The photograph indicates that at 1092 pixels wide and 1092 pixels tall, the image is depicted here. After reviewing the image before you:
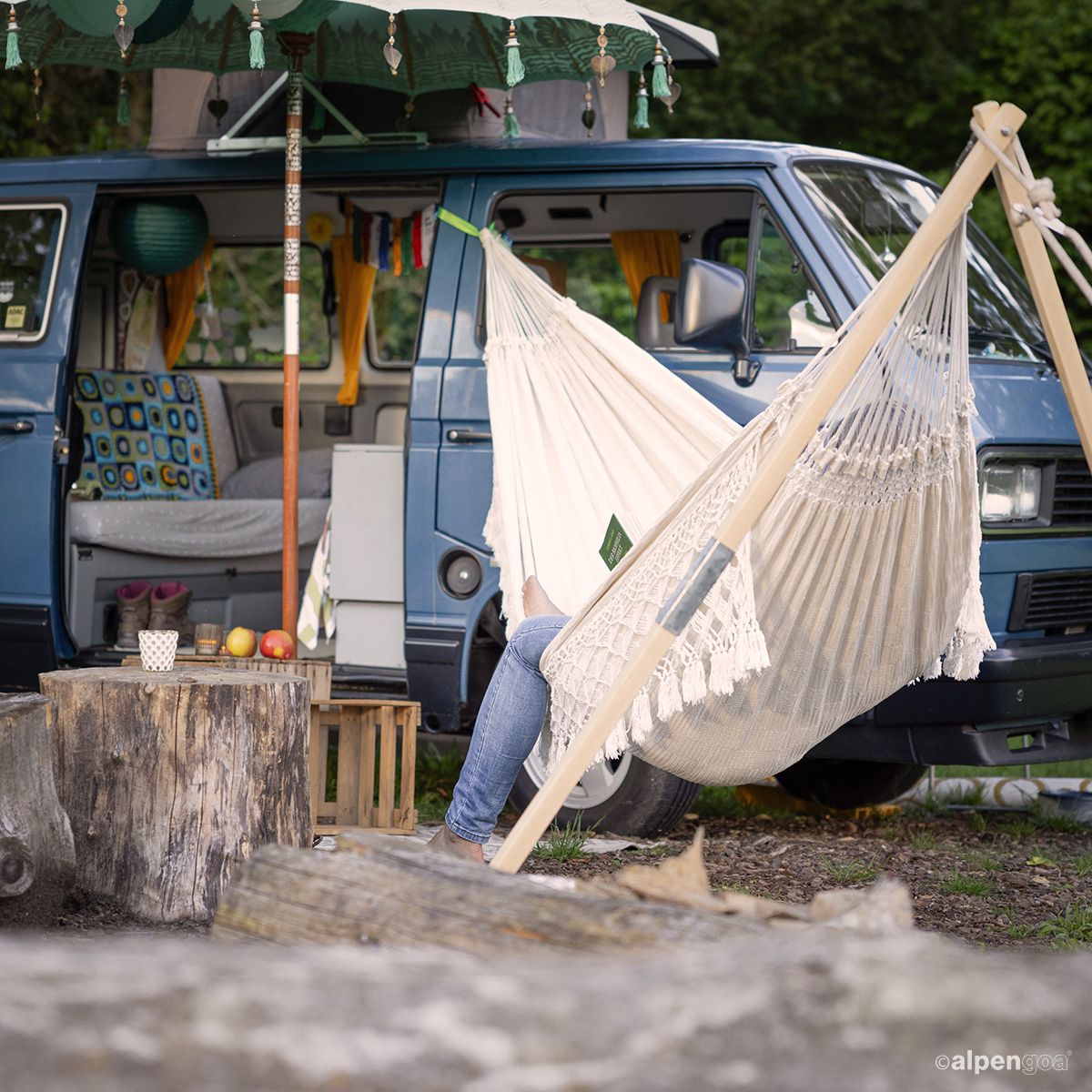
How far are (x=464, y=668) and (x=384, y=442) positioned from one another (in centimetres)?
236

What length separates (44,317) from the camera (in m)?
5.39

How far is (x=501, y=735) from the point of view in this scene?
359 centimetres

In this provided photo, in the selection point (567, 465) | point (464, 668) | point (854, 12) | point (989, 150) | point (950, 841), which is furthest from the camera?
point (854, 12)

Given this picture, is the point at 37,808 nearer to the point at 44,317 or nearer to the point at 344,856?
the point at 344,856

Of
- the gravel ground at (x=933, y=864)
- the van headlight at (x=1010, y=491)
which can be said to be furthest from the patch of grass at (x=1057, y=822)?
the van headlight at (x=1010, y=491)

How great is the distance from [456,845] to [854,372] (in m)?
1.48

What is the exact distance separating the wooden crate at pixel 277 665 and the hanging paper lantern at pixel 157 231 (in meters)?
1.89

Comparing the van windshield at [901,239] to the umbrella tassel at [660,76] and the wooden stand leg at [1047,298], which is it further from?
the wooden stand leg at [1047,298]

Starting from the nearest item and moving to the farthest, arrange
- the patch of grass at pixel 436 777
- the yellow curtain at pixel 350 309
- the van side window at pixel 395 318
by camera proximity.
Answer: the patch of grass at pixel 436 777 → the yellow curtain at pixel 350 309 → the van side window at pixel 395 318

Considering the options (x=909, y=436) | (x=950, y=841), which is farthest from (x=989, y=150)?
(x=950, y=841)

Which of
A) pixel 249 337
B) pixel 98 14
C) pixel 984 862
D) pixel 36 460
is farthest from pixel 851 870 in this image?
pixel 249 337

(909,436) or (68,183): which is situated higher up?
(68,183)

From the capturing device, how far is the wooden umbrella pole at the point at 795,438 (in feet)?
9.52

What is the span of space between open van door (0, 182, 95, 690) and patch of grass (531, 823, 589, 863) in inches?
73.6
